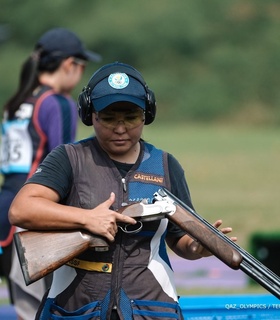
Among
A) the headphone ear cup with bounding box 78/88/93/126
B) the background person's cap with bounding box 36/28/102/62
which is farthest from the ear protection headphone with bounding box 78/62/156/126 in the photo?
the background person's cap with bounding box 36/28/102/62

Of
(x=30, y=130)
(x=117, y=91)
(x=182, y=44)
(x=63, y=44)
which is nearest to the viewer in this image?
(x=117, y=91)

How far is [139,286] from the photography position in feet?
13.8

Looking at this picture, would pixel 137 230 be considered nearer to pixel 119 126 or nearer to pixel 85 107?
pixel 119 126

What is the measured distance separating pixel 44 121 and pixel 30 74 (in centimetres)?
44

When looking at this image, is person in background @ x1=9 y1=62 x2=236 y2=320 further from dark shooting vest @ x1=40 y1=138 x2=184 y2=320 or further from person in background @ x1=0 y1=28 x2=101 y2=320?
person in background @ x1=0 y1=28 x2=101 y2=320

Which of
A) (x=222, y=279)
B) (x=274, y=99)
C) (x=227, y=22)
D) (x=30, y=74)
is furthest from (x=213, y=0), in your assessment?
(x=30, y=74)

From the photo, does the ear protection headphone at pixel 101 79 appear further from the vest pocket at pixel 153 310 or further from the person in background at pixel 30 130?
the person in background at pixel 30 130

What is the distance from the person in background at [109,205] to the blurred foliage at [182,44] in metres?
41.4

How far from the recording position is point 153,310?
4199 millimetres

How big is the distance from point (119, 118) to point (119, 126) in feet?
0.13

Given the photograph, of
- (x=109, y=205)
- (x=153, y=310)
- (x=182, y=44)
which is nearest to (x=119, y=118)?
(x=109, y=205)

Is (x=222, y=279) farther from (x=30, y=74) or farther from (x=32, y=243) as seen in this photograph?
(x=32, y=243)

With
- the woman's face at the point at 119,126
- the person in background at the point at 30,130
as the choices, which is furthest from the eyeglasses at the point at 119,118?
the person in background at the point at 30,130

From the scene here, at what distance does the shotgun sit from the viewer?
409 centimetres
